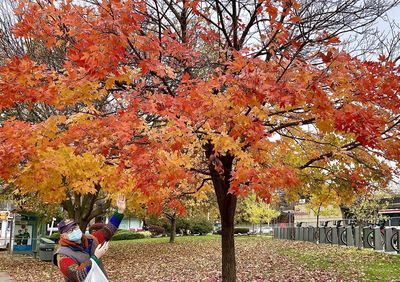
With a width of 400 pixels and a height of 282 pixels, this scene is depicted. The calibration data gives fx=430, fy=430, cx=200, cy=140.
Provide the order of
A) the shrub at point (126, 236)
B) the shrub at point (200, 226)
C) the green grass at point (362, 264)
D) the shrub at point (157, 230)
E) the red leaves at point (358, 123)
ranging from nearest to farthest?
the red leaves at point (358, 123) < the green grass at point (362, 264) < the shrub at point (126, 236) < the shrub at point (200, 226) < the shrub at point (157, 230)

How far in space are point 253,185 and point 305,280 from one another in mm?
5946

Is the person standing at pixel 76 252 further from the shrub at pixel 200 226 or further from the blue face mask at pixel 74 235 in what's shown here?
the shrub at pixel 200 226

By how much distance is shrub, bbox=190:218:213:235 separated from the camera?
150 ft

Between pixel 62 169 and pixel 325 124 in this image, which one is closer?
pixel 325 124

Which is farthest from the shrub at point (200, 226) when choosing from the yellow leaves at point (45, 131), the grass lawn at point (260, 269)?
the yellow leaves at point (45, 131)

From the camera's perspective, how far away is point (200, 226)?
46125 mm

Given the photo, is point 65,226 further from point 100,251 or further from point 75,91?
point 75,91

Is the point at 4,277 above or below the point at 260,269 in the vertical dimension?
below

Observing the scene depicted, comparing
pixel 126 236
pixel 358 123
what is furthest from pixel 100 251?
pixel 126 236

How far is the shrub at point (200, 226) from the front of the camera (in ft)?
150

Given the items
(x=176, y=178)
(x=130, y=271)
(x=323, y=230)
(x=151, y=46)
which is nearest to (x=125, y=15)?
(x=151, y=46)

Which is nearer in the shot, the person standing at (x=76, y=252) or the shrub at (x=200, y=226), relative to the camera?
the person standing at (x=76, y=252)

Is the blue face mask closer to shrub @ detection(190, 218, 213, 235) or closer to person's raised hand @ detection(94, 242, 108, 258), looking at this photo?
person's raised hand @ detection(94, 242, 108, 258)

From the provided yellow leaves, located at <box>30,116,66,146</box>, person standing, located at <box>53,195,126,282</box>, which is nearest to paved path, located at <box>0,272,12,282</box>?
yellow leaves, located at <box>30,116,66,146</box>
